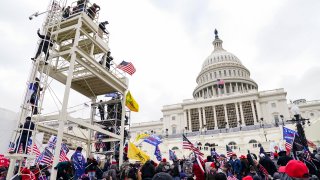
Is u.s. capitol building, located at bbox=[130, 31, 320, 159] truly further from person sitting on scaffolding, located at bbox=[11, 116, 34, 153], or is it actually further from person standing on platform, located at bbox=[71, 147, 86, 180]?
person sitting on scaffolding, located at bbox=[11, 116, 34, 153]

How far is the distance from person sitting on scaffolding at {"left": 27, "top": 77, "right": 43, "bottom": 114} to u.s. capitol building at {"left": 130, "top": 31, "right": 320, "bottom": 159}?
32.8 meters

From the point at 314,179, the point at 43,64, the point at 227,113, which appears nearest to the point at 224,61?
the point at 227,113

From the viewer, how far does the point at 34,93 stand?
12641 millimetres

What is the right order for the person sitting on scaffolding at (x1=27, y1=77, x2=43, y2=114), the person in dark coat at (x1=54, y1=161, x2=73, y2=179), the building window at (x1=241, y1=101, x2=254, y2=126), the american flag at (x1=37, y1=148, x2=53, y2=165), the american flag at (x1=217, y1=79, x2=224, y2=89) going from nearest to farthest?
1. the person in dark coat at (x1=54, y1=161, x2=73, y2=179)
2. the person sitting on scaffolding at (x1=27, y1=77, x2=43, y2=114)
3. the american flag at (x1=37, y1=148, x2=53, y2=165)
4. the building window at (x1=241, y1=101, x2=254, y2=126)
5. the american flag at (x1=217, y1=79, x2=224, y2=89)

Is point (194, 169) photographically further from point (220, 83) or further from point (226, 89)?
point (226, 89)

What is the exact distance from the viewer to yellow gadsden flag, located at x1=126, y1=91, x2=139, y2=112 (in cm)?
1881

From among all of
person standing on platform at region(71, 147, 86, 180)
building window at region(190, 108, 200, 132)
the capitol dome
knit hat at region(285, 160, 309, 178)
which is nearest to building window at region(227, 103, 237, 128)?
building window at region(190, 108, 200, 132)

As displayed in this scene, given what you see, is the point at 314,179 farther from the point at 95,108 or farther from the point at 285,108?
the point at 285,108

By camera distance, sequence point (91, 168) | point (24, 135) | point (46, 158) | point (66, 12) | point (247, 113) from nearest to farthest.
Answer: point (24, 135), point (91, 168), point (46, 158), point (66, 12), point (247, 113)

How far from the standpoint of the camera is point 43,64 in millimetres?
13938

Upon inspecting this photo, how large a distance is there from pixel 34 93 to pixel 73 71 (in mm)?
3848

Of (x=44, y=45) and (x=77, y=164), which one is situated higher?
(x=44, y=45)

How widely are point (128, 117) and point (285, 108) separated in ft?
213

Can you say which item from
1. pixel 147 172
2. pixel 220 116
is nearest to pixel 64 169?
pixel 147 172
